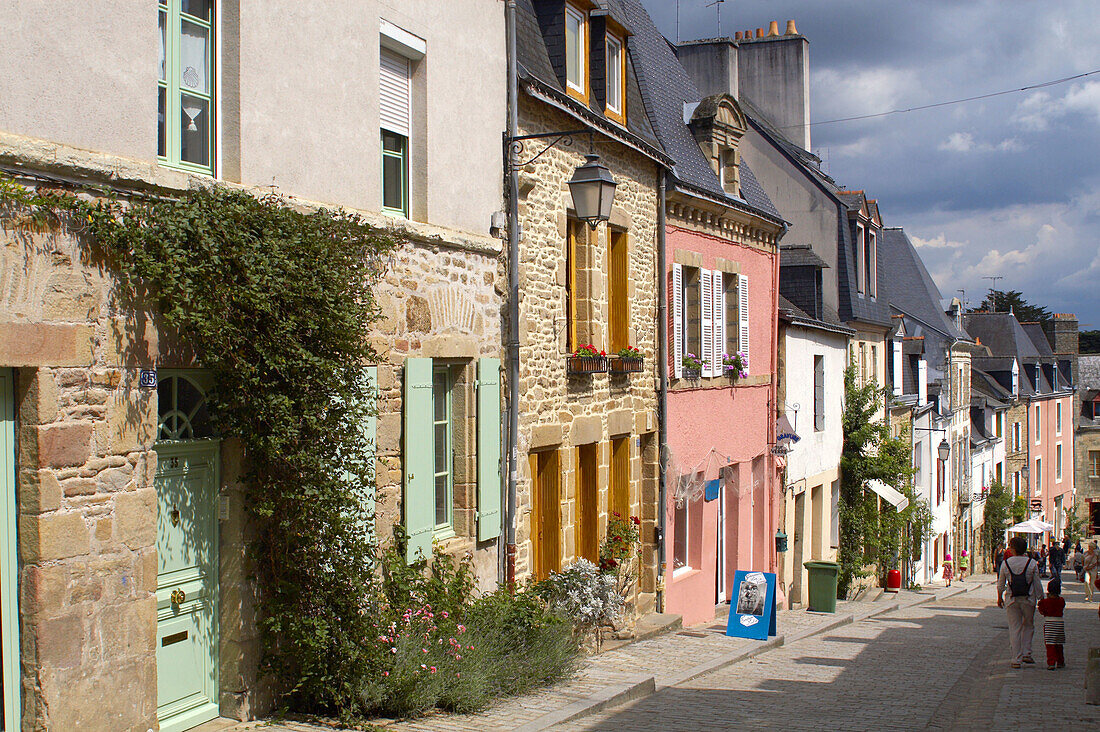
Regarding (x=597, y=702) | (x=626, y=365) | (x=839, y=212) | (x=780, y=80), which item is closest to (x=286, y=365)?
(x=597, y=702)

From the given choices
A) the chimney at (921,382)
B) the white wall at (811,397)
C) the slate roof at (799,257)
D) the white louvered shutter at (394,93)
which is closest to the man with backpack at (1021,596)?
the white louvered shutter at (394,93)

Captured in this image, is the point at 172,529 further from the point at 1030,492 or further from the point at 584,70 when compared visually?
the point at 1030,492

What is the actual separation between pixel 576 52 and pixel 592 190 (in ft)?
8.58

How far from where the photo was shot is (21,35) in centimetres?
520

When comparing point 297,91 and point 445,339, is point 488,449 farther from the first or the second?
point 297,91

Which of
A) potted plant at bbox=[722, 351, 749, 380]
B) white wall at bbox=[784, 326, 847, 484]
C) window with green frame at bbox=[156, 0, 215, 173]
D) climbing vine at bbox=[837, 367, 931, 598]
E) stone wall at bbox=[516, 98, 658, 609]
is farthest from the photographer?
climbing vine at bbox=[837, 367, 931, 598]

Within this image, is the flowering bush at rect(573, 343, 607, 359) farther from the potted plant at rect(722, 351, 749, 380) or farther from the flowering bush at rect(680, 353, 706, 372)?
the potted plant at rect(722, 351, 749, 380)

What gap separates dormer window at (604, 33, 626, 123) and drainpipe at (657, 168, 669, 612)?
1000 millimetres

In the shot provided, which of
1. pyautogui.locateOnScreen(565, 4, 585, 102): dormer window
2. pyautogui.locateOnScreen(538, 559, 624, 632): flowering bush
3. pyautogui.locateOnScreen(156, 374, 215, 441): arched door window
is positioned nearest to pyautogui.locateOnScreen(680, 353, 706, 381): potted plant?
pyautogui.locateOnScreen(565, 4, 585, 102): dormer window

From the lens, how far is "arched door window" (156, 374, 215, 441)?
6.33 metres

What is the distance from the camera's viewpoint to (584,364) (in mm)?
11297

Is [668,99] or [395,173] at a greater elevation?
[668,99]

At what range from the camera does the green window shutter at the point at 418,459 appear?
822cm

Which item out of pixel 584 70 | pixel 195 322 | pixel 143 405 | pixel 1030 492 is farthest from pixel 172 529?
pixel 1030 492
